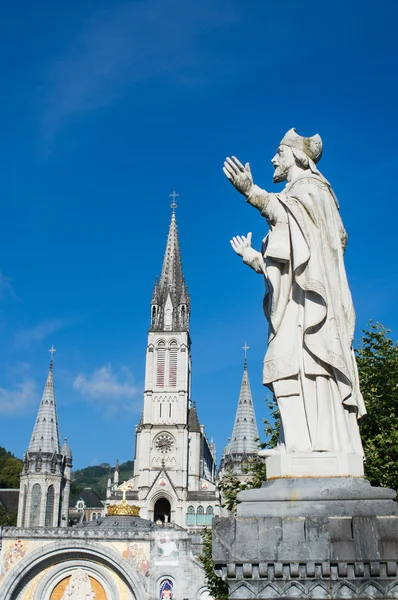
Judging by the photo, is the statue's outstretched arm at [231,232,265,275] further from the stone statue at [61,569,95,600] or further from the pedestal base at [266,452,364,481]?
the stone statue at [61,569,95,600]

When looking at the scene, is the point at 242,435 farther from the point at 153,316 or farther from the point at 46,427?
the point at 46,427

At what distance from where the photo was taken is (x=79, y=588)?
37.5 metres

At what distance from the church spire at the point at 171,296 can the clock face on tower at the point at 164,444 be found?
13.3 meters

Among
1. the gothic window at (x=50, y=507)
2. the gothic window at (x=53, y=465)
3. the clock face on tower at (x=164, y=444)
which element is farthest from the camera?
the clock face on tower at (x=164, y=444)

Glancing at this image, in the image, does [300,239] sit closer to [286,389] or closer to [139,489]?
[286,389]

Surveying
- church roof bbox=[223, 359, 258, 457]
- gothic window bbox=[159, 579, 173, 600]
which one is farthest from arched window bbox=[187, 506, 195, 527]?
gothic window bbox=[159, 579, 173, 600]

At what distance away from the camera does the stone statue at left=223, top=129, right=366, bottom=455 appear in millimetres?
4828

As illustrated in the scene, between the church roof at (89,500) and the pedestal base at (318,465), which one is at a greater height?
the church roof at (89,500)

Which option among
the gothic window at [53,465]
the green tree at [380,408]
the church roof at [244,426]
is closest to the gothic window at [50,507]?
the gothic window at [53,465]

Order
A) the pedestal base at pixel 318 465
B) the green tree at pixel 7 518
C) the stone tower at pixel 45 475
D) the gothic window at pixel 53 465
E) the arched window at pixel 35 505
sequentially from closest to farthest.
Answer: the pedestal base at pixel 318 465 < the arched window at pixel 35 505 < the stone tower at pixel 45 475 < the gothic window at pixel 53 465 < the green tree at pixel 7 518

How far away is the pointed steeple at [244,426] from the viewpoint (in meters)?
72.2

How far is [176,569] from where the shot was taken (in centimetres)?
3800

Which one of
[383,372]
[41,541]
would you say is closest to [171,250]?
[41,541]

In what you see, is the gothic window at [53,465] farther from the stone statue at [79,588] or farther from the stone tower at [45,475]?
the stone statue at [79,588]
